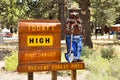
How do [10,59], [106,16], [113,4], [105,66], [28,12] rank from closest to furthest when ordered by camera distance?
[105,66], [10,59], [28,12], [113,4], [106,16]

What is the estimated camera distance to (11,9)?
2691 cm

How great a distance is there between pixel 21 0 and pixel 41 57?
1995 centimetres

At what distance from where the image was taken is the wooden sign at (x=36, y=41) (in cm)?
847

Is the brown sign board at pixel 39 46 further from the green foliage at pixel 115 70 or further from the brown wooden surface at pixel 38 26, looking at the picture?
the green foliage at pixel 115 70

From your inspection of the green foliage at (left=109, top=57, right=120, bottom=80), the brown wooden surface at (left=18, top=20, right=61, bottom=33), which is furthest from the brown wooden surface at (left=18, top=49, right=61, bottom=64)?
the green foliage at (left=109, top=57, right=120, bottom=80)

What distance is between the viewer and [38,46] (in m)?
8.52

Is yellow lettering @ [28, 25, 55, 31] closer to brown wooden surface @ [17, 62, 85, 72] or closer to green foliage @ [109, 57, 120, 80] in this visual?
brown wooden surface @ [17, 62, 85, 72]

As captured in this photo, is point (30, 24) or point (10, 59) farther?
point (10, 59)

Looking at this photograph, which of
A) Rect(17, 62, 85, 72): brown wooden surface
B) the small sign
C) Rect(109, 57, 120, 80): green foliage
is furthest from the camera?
Rect(109, 57, 120, 80): green foliage

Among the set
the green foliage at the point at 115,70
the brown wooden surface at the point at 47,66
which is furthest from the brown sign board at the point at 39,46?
the green foliage at the point at 115,70

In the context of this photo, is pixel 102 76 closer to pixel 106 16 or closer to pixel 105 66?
pixel 105 66

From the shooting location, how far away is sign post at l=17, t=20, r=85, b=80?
846cm

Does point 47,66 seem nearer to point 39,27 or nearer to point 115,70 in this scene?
point 39,27

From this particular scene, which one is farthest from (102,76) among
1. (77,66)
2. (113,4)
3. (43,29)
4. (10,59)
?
(113,4)
